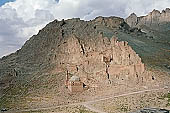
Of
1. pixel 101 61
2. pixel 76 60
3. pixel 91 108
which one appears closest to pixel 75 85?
pixel 101 61

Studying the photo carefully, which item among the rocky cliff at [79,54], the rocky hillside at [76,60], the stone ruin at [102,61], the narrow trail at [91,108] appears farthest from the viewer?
the rocky cliff at [79,54]

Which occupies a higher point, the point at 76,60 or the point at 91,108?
the point at 76,60

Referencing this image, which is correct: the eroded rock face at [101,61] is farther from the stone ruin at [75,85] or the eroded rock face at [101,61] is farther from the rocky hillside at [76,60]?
the stone ruin at [75,85]

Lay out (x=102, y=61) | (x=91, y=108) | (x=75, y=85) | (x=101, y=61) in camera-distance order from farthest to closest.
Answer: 1. (x=101, y=61)
2. (x=102, y=61)
3. (x=75, y=85)
4. (x=91, y=108)

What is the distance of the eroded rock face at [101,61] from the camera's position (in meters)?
86.1

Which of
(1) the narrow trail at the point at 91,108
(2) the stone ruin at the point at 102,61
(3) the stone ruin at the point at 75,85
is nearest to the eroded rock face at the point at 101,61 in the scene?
(2) the stone ruin at the point at 102,61

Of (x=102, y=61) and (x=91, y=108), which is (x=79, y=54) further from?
(x=91, y=108)

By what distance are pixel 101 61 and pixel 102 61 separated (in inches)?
16.5

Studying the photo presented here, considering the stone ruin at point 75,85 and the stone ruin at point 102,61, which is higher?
the stone ruin at point 102,61

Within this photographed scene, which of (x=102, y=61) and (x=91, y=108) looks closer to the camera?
(x=91, y=108)

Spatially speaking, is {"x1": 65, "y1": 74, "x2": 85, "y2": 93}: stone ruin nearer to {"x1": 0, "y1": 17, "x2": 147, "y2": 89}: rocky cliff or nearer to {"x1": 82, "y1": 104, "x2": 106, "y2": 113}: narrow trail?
{"x1": 0, "y1": 17, "x2": 147, "y2": 89}: rocky cliff

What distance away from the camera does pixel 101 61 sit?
3600 inches

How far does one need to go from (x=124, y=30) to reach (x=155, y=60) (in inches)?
1320

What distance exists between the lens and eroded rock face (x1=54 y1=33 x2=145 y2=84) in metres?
86.1
